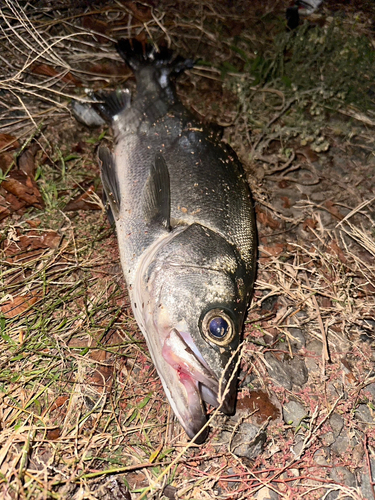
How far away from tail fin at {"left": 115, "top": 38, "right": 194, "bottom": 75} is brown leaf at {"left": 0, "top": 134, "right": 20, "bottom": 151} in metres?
1.47

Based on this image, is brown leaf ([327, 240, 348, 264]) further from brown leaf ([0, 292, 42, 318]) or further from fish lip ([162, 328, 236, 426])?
brown leaf ([0, 292, 42, 318])

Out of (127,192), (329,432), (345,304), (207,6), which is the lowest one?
(329,432)

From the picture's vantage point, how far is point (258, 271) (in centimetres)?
363

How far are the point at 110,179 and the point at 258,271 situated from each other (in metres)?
1.61

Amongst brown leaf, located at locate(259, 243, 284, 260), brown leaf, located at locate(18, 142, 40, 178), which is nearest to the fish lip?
brown leaf, located at locate(259, 243, 284, 260)

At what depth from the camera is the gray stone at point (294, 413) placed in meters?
2.98

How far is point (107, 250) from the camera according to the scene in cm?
355

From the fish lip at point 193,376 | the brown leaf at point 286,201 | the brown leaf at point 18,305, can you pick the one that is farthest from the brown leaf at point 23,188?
the brown leaf at point 286,201

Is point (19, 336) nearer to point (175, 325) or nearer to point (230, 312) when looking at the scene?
point (175, 325)

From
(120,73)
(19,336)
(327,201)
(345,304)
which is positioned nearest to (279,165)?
(327,201)

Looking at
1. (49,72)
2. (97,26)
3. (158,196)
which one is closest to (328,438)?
(158,196)

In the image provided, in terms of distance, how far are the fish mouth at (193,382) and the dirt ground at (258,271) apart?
0.84ft

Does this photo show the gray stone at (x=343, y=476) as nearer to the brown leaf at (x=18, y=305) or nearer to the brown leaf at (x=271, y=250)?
the brown leaf at (x=271, y=250)

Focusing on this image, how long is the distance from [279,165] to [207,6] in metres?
2.54
